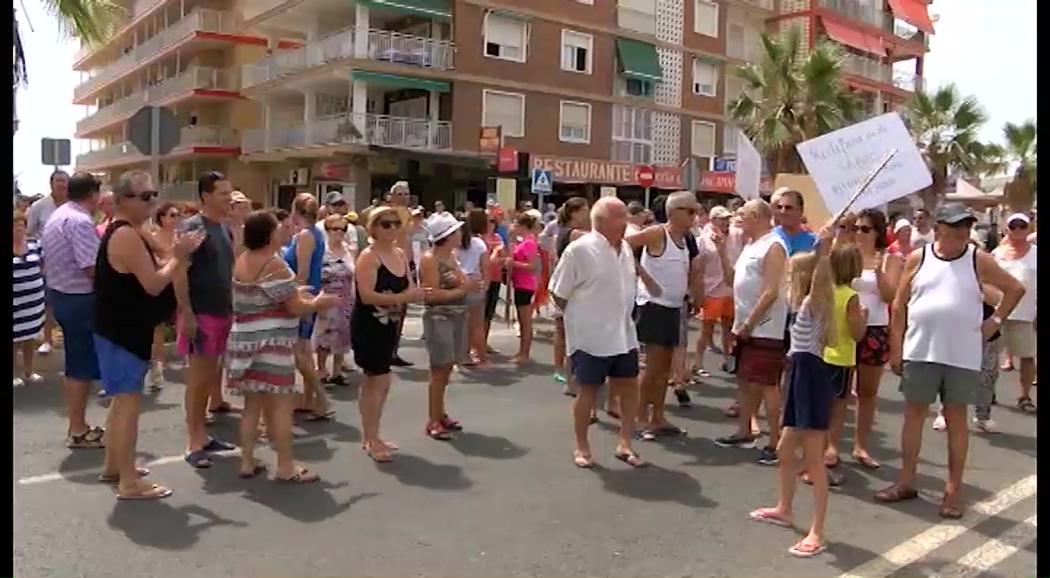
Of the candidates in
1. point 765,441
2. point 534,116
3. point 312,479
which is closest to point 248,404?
point 312,479

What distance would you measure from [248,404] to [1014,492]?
170 inches

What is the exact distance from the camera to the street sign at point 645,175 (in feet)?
21.1

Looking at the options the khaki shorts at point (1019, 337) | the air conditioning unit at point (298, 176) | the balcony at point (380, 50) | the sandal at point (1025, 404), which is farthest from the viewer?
the air conditioning unit at point (298, 176)

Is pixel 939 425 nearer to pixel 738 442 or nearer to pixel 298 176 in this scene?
pixel 738 442

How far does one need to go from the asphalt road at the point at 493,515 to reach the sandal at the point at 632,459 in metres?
0.07

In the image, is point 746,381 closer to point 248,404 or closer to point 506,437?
point 506,437

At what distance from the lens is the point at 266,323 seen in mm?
5152

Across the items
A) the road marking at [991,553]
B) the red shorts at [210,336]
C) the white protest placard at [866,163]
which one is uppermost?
the white protest placard at [866,163]

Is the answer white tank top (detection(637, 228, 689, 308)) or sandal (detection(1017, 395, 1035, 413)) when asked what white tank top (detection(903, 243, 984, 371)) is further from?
sandal (detection(1017, 395, 1035, 413))

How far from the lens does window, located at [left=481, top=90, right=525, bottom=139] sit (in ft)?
19.5

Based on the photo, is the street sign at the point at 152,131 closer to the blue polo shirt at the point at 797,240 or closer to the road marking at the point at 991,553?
the blue polo shirt at the point at 797,240

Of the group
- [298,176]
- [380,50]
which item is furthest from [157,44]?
[298,176]

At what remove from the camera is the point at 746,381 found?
19.3ft

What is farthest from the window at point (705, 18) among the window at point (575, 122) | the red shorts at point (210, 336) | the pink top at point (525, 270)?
the pink top at point (525, 270)
